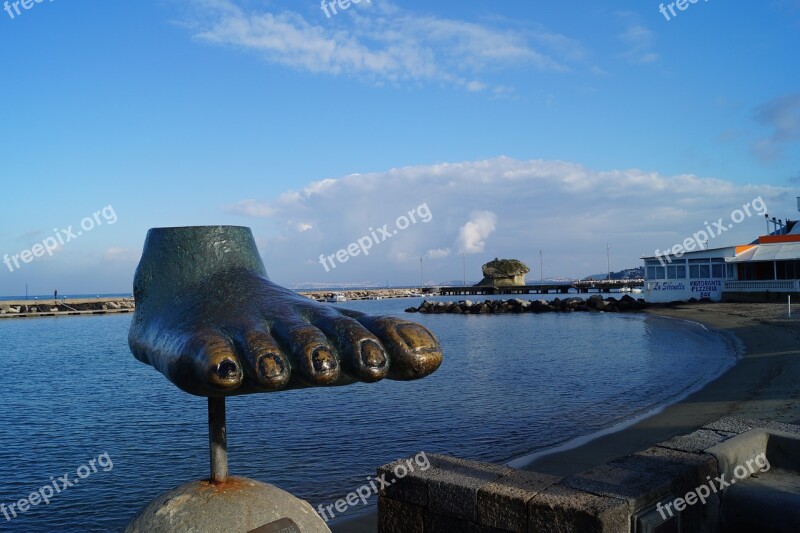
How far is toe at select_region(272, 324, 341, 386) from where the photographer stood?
2.00m

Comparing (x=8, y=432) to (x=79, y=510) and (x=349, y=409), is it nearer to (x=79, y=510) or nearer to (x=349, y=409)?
(x=79, y=510)

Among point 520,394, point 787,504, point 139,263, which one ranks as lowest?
point 520,394

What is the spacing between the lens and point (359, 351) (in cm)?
208

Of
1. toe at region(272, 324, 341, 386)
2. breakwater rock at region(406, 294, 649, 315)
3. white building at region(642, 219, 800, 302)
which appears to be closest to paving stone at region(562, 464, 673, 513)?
toe at region(272, 324, 341, 386)

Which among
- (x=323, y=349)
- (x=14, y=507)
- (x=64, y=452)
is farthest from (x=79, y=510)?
(x=323, y=349)

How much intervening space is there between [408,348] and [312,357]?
0.35 metres

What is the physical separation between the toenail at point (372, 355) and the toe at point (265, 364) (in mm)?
247

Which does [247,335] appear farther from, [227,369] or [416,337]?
[416,337]

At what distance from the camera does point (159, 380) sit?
70.9 feet

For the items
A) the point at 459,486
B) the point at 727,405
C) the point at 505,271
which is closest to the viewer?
the point at 459,486

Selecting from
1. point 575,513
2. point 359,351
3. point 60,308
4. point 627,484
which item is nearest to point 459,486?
point 575,513

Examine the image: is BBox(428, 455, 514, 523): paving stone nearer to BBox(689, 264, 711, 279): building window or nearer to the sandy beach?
the sandy beach

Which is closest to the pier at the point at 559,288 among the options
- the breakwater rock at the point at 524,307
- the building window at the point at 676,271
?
the breakwater rock at the point at 524,307

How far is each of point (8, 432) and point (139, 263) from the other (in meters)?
13.3
